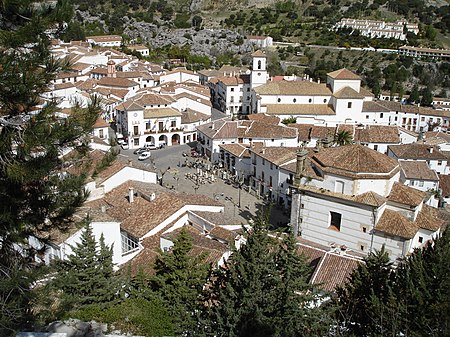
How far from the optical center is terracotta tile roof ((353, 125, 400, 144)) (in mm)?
37438

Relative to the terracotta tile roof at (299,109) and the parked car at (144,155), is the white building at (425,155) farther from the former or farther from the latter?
the parked car at (144,155)

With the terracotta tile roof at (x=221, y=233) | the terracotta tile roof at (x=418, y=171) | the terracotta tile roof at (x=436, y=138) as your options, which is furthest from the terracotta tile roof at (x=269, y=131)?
the terracotta tile roof at (x=221, y=233)

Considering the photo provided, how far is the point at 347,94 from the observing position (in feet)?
149

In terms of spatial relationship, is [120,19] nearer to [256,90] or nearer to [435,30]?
[256,90]

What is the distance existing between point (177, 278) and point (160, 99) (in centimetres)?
3272

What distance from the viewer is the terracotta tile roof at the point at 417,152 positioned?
1356 inches

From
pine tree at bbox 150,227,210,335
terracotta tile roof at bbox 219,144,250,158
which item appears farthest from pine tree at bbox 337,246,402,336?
terracotta tile roof at bbox 219,144,250,158

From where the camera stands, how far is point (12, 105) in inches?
297

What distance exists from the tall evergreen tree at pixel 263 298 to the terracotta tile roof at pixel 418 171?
72.5ft

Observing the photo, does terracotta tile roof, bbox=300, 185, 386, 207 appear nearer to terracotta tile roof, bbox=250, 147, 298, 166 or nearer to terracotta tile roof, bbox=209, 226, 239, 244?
terracotta tile roof, bbox=209, 226, 239, 244

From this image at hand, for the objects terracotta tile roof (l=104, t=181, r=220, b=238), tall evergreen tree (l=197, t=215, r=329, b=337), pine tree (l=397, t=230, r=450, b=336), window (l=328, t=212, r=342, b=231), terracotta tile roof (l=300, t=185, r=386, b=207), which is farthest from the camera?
window (l=328, t=212, r=342, b=231)

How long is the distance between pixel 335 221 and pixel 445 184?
583 inches

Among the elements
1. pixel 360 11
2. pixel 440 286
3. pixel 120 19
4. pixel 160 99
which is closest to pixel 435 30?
pixel 360 11

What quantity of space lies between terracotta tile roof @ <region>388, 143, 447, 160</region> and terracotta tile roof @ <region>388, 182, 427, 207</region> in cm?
1483
